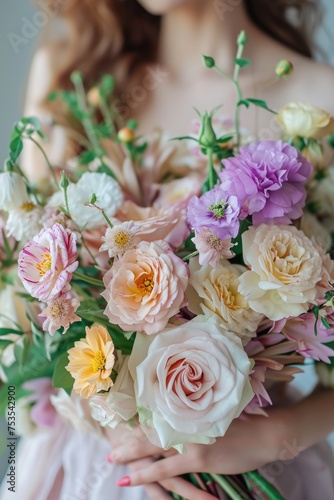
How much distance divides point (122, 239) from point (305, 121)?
0.94 feet

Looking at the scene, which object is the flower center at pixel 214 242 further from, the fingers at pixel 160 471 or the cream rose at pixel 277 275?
the fingers at pixel 160 471

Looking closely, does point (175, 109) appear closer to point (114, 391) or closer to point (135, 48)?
point (135, 48)

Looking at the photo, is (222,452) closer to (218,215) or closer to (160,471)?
(160,471)

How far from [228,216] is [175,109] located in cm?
71

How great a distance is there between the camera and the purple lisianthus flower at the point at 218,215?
500 millimetres

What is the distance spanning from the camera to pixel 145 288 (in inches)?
19.9

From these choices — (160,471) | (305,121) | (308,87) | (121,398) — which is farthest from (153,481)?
(308,87)

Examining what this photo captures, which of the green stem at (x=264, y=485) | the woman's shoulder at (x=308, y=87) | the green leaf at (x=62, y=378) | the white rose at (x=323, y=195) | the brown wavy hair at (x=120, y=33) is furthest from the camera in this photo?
the brown wavy hair at (x=120, y=33)

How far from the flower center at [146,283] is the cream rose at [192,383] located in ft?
0.14

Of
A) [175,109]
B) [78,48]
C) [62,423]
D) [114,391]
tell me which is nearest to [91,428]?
[62,423]

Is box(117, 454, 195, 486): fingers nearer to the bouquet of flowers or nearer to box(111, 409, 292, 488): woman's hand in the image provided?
box(111, 409, 292, 488): woman's hand

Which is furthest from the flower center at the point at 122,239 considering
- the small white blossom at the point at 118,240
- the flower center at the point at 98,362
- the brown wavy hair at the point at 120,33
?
the brown wavy hair at the point at 120,33

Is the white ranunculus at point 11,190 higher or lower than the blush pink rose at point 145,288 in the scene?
higher

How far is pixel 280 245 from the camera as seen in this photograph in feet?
1.77
